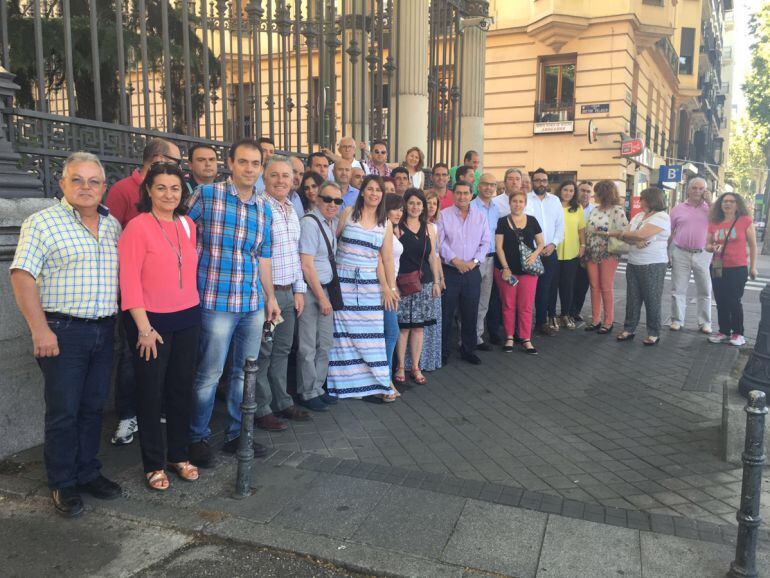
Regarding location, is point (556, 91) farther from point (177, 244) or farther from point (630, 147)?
point (177, 244)

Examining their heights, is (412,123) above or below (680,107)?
below

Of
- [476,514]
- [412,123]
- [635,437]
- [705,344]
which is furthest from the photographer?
[412,123]

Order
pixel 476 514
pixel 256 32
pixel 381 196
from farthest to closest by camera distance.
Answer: pixel 256 32
pixel 381 196
pixel 476 514

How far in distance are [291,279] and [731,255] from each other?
19.1ft

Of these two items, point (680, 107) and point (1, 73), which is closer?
point (1, 73)

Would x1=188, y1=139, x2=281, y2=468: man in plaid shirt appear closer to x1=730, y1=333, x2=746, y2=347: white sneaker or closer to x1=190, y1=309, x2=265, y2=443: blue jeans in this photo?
x1=190, y1=309, x2=265, y2=443: blue jeans

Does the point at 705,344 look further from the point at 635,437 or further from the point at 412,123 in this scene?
the point at 412,123

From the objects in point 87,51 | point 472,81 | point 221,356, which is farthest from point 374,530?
point 472,81

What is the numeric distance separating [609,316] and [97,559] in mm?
7159

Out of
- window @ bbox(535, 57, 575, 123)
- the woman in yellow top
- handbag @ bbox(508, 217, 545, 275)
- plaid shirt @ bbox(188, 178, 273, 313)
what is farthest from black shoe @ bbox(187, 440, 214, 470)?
window @ bbox(535, 57, 575, 123)

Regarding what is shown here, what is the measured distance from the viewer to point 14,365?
4340 mm

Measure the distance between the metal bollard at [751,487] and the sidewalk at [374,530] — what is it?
16 centimetres

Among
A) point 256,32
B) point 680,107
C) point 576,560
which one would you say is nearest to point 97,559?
point 576,560

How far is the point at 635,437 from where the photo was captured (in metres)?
4.95
